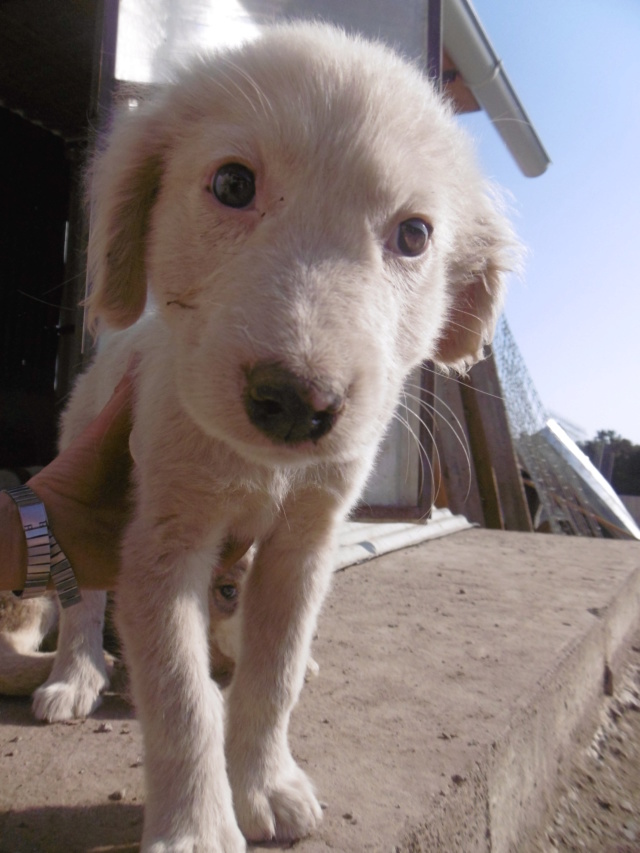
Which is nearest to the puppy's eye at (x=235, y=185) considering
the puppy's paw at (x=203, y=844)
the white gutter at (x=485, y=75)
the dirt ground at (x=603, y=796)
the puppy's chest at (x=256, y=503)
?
the puppy's chest at (x=256, y=503)

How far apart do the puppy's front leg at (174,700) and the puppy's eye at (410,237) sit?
1018 mm

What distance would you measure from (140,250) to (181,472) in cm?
73

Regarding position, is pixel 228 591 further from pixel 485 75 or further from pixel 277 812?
pixel 485 75

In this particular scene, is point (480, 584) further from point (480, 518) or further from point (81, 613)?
point (480, 518)

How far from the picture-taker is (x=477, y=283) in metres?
2.64

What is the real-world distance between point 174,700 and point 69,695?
3.62 feet

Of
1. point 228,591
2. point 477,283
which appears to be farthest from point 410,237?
point 228,591

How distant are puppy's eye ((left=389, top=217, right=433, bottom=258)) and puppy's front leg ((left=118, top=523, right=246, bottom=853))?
1018 mm

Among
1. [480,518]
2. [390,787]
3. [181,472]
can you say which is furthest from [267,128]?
[480,518]

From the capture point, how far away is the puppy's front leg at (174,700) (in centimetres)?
177

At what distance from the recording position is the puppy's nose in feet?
4.78

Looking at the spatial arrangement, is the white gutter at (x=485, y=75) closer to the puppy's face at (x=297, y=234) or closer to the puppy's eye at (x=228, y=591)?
the puppy's face at (x=297, y=234)

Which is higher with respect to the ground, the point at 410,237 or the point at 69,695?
the point at 410,237

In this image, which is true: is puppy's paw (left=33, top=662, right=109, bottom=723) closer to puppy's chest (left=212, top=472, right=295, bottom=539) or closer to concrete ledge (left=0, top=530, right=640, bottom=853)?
concrete ledge (left=0, top=530, right=640, bottom=853)
